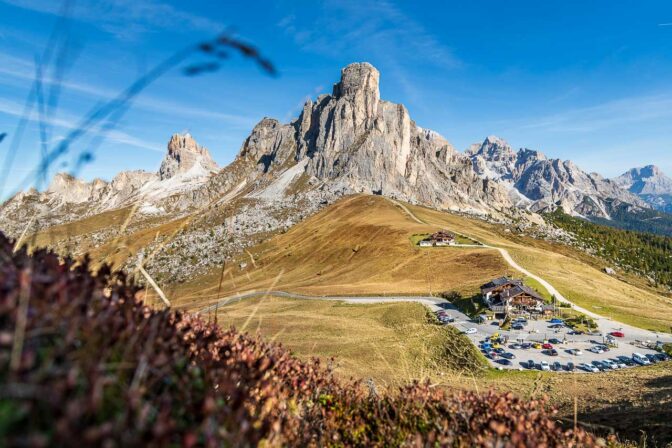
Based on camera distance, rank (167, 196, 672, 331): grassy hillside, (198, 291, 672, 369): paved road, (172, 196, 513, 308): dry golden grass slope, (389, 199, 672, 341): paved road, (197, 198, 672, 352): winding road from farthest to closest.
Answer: (172, 196, 513, 308): dry golden grass slope, (167, 196, 672, 331): grassy hillside, (197, 198, 672, 352): winding road, (389, 199, 672, 341): paved road, (198, 291, 672, 369): paved road

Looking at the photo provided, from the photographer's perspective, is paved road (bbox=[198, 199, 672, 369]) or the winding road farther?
the winding road

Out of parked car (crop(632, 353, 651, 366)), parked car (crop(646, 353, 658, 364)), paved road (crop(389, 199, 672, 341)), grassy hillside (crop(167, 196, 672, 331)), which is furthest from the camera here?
grassy hillside (crop(167, 196, 672, 331))

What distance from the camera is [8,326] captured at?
192 centimetres

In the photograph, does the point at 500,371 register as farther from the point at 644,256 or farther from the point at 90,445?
the point at 644,256

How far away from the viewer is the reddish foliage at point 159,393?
1588mm

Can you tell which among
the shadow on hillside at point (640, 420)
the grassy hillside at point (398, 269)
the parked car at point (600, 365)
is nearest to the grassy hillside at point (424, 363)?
the shadow on hillside at point (640, 420)

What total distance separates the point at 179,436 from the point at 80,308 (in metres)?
1.06

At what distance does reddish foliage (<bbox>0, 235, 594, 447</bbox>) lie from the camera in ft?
5.21

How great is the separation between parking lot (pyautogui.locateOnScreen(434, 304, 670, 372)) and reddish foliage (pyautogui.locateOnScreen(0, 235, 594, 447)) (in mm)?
41935

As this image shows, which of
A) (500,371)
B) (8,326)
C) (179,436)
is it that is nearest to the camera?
(8,326)

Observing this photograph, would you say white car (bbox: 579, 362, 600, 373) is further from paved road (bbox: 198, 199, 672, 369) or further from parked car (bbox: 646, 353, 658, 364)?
parked car (bbox: 646, 353, 658, 364)

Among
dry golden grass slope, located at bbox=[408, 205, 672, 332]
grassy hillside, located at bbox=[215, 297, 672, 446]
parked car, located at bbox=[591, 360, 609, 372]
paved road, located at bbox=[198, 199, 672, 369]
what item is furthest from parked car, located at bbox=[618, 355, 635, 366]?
dry golden grass slope, located at bbox=[408, 205, 672, 332]

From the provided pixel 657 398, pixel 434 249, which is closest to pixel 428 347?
pixel 657 398

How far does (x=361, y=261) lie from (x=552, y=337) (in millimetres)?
62516
